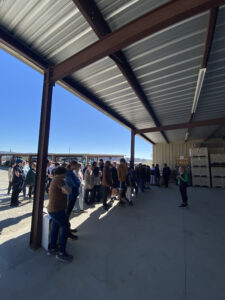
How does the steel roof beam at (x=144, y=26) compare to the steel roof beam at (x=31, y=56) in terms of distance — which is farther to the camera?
the steel roof beam at (x=31, y=56)

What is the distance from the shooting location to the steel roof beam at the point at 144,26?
1.63 m

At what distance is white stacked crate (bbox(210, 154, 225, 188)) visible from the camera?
8.83m

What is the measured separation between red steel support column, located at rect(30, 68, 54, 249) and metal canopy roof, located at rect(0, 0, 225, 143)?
589 mm

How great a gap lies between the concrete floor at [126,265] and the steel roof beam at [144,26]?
3477mm

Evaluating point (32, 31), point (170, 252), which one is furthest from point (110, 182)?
point (32, 31)

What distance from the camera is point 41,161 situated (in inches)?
109

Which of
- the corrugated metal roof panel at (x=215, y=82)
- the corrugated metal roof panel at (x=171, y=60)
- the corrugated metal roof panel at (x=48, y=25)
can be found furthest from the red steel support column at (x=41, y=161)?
the corrugated metal roof panel at (x=215, y=82)

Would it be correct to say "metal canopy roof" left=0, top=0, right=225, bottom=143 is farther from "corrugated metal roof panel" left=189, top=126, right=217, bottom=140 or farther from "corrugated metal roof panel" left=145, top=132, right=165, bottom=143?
"corrugated metal roof panel" left=145, top=132, right=165, bottom=143

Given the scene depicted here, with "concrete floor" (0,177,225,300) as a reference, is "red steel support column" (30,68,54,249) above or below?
above

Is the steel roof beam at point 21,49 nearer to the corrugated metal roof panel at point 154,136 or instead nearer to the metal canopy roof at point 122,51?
the metal canopy roof at point 122,51

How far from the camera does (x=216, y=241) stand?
2.84m

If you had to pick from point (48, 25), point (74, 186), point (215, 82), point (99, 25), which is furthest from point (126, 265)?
point (215, 82)

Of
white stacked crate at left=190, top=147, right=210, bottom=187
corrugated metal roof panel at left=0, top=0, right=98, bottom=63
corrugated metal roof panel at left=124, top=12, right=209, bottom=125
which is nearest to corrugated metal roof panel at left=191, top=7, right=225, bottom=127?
corrugated metal roof panel at left=124, top=12, right=209, bottom=125

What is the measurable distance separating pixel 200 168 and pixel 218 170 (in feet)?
3.32
